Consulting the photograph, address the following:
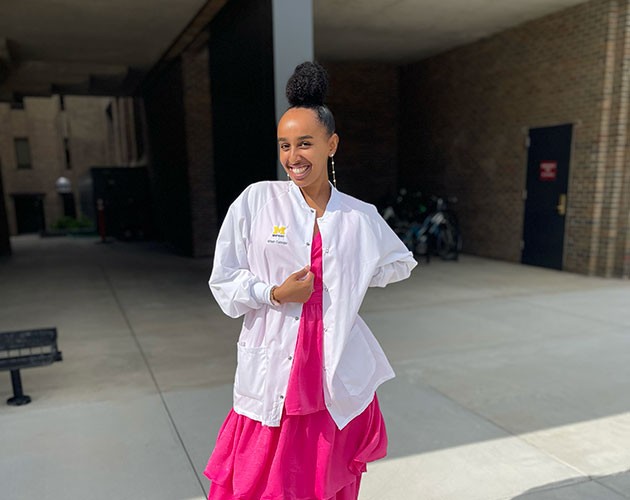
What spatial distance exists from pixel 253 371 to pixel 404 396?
2145 mm

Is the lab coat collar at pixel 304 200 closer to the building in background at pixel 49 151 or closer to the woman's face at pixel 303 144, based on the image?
the woman's face at pixel 303 144

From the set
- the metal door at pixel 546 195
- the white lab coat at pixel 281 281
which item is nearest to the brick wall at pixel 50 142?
the metal door at pixel 546 195

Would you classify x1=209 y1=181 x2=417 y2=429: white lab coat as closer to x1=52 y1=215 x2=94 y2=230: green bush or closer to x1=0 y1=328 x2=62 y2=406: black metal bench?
x1=0 y1=328 x2=62 y2=406: black metal bench

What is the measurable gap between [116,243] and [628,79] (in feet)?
40.0

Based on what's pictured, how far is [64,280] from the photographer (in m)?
8.42

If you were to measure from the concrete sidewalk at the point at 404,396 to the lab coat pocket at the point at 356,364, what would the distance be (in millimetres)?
1002

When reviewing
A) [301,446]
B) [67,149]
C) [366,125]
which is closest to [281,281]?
[301,446]

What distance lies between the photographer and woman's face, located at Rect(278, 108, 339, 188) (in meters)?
1.71

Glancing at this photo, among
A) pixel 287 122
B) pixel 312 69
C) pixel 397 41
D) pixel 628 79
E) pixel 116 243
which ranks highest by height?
pixel 397 41

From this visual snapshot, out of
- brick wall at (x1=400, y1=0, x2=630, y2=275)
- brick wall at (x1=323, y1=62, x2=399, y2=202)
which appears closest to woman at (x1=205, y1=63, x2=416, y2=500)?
brick wall at (x1=400, y1=0, x2=630, y2=275)

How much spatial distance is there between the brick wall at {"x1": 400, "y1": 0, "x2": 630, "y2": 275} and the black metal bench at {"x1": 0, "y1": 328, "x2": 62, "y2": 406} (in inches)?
297

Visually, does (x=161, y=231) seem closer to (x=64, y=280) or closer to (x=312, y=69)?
(x=64, y=280)

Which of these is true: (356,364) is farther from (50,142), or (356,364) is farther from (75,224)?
(50,142)

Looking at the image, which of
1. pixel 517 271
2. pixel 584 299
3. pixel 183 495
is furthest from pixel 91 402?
pixel 517 271
